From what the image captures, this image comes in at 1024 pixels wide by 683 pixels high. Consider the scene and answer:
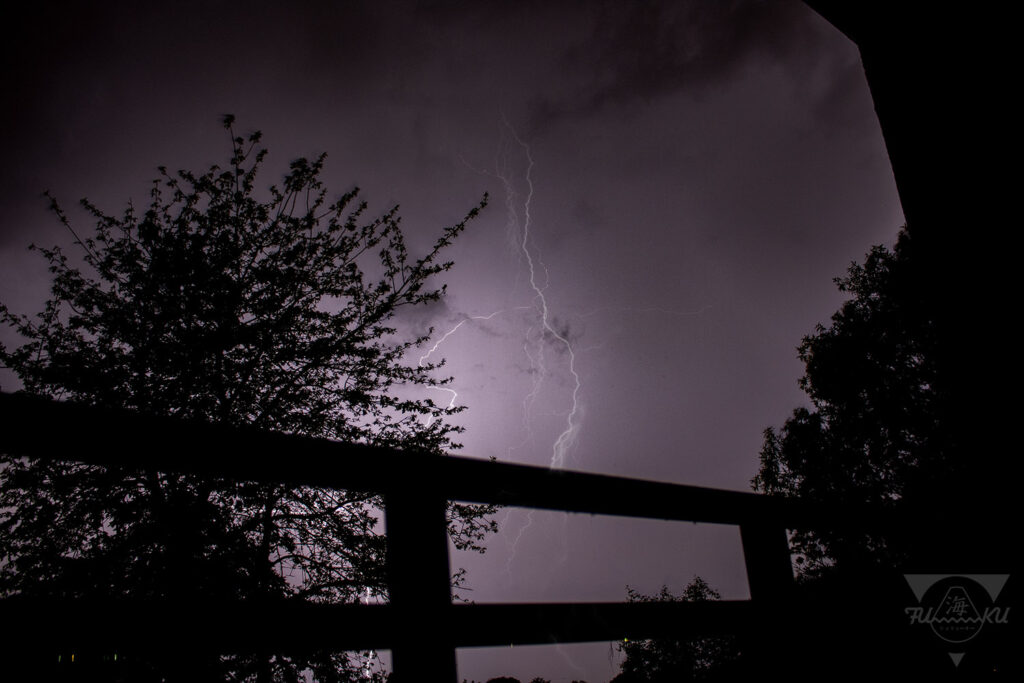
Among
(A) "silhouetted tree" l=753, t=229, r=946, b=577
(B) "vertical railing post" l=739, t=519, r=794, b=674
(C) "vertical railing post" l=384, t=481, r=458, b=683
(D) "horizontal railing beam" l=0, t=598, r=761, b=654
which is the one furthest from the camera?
(A) "silhouetted tree" l=753, t=229, r=946, b=577

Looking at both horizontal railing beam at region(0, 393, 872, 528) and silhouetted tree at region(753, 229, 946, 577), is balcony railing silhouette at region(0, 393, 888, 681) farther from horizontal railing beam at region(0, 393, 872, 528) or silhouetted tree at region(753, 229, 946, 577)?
silhouetted tree at region(753, 229, 946, 577)

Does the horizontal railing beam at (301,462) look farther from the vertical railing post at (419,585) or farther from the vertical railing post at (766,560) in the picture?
the vertical railing post at (766,560)

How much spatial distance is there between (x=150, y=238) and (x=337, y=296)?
294 cm

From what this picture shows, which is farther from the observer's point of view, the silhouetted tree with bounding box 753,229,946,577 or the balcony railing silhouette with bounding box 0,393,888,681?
the silhouetted tree with bounding box 753,229,946,577

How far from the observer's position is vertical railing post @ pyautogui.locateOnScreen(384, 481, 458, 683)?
983 millimetres

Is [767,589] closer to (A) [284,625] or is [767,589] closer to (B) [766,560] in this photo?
(B) [766,560]

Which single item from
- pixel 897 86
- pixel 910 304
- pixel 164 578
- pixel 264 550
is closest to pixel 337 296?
pixel 264 550

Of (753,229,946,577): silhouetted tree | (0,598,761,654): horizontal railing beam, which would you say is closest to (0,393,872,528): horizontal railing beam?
(0,598,761,654): horizontal railing beam

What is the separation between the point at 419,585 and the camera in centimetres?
104

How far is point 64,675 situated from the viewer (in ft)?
6.09

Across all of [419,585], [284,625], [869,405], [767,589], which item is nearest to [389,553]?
[419,585]

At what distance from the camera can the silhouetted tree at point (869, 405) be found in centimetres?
1521

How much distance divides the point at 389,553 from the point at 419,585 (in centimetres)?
9

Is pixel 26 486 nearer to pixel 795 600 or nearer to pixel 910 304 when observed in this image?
pixel 795 600
